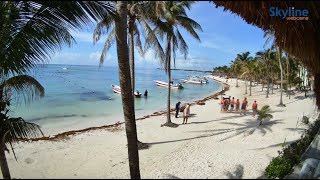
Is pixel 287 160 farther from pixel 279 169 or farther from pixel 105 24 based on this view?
pixel 105 24

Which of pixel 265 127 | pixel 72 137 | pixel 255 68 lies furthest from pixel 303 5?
pixel 255 68

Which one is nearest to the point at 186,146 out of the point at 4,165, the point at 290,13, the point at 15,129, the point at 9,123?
the point at 290,13

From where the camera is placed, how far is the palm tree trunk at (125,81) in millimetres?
5676

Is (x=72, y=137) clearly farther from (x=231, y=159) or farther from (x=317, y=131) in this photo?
(x=317, y=131)

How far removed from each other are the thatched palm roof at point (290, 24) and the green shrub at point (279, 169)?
2490 millimetres

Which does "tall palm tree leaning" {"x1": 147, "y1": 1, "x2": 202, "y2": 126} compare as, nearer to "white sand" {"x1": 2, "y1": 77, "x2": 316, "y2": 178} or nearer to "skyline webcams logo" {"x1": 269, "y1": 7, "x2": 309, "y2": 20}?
"white sand" {"x1": 2, "y1": 77, "x2": 316, "y2": 178}

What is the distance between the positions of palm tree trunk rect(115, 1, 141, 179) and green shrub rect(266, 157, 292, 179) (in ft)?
10.4

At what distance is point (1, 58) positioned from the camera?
4910mm

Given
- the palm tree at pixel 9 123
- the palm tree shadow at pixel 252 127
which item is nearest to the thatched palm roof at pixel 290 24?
the palm tree at pixel 9 123

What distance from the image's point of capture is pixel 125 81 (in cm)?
599

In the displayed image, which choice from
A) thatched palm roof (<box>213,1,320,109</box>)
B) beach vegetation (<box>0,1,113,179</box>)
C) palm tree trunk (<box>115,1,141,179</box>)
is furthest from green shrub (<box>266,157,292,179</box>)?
beach vegetation (<box>0,1,113,179</box>)

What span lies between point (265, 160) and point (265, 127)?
22.1 feet

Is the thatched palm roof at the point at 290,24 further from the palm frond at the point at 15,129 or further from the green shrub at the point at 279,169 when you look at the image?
the palm frond at the point at 15,129

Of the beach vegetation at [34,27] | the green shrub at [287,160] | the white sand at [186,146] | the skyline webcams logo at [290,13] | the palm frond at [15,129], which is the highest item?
the skyline webcams logo at [290,13]
